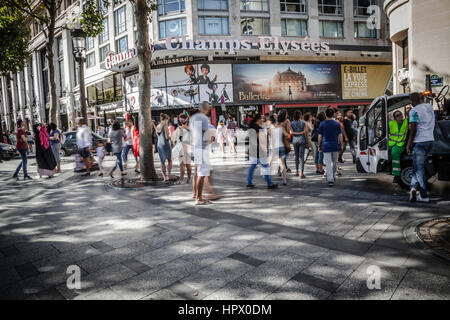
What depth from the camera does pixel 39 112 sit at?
5156cm

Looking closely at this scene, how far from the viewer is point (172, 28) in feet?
94.4

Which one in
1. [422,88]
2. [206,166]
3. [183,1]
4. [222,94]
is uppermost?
[183,1]

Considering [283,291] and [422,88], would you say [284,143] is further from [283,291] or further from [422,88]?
[422,88]

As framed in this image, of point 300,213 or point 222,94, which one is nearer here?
point 300,213

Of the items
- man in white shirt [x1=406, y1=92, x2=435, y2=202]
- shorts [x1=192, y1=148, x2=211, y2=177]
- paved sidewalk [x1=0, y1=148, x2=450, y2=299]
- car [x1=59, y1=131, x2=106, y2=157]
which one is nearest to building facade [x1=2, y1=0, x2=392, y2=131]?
car [x1=59, y1=131, x2=106, y2=157]

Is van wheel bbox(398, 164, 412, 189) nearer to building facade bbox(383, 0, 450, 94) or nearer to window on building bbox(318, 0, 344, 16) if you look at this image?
building facade bbox(383, 0, 450, 94)

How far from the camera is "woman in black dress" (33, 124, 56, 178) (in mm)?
10023

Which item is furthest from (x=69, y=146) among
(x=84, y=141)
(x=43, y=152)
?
(x=84, y=141)

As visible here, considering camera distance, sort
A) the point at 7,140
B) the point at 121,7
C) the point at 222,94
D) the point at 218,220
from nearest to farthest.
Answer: the point at 218,220, the point at 7,140, the point at 222,94, the point at 121,7

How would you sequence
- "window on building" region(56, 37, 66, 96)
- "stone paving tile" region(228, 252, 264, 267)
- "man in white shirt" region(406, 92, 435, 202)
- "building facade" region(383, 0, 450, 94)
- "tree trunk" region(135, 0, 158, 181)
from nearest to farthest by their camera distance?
"stone paving tile" region(228, 252, 264, 267) → "man in white shirt" region(406, 92, 435, 202) → "tree trunk" region(135, 0, 158, 181) → "building facade" region(383, 0, 450, 94) → "window on building" region(56, 37, 66, 96)

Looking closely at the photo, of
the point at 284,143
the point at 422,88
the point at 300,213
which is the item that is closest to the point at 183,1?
the point at 422,88

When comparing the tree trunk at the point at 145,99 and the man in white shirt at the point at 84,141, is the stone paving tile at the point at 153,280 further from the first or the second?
the man in white shirt at the point at 84,141

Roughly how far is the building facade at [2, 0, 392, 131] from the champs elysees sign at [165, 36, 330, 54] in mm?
82

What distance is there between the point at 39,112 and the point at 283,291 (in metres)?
58.7
